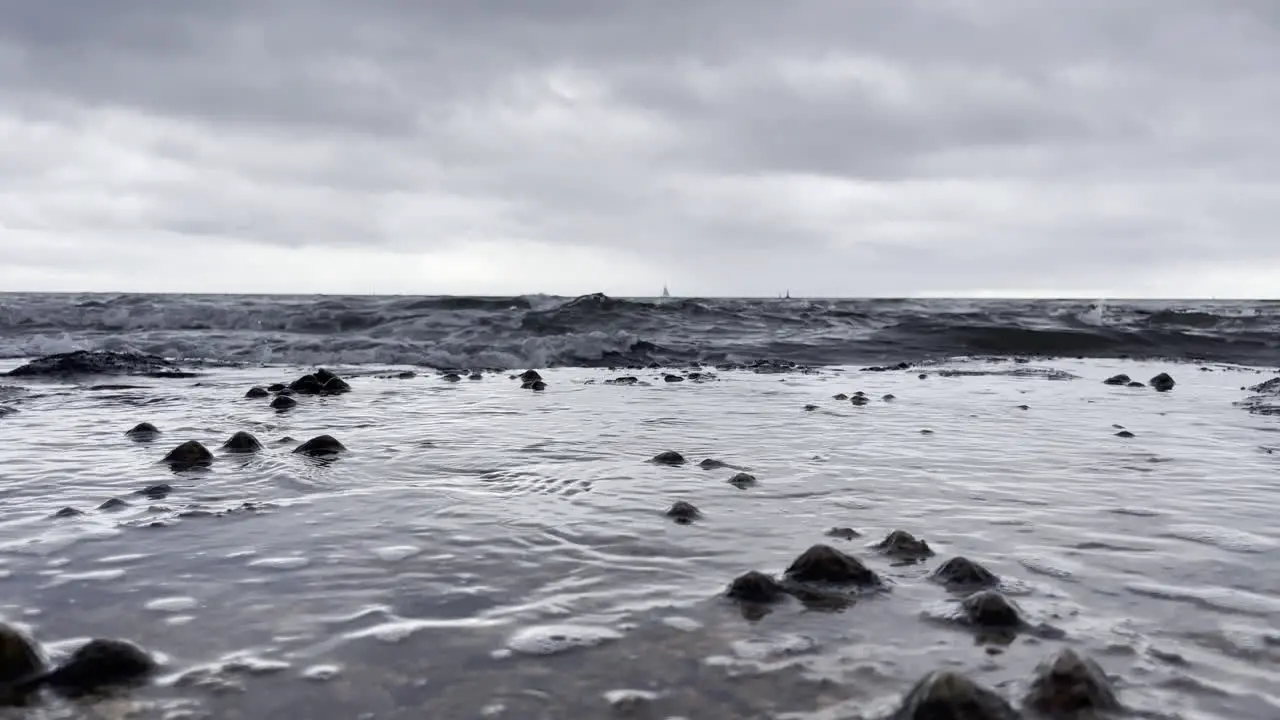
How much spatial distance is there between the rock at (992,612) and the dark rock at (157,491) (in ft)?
10.1

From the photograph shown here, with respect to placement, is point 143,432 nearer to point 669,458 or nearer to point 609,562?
point 669,458

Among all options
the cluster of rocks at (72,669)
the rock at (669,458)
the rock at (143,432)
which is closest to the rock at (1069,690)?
the cluster of rocks at (72,669)

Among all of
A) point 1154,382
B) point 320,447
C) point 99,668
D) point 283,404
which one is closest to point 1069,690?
point 99,668

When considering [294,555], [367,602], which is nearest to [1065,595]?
[367,602]

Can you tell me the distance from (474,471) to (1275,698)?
133 inches

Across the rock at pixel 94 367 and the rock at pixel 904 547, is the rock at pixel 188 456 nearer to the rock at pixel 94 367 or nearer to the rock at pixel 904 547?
the rock at pixel 904 547

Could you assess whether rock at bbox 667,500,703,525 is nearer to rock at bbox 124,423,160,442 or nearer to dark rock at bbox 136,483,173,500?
dark rock at bbox 136,483,173,500

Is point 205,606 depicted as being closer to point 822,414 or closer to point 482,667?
point 482,667

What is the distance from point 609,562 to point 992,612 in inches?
45.1

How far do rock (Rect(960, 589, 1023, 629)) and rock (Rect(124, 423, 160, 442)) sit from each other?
4.84m

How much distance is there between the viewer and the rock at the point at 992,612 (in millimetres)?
2393

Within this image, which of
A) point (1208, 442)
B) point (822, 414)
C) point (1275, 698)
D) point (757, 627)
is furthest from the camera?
point (822, 414)

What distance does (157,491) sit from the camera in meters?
3.93

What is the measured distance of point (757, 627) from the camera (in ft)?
7.86
